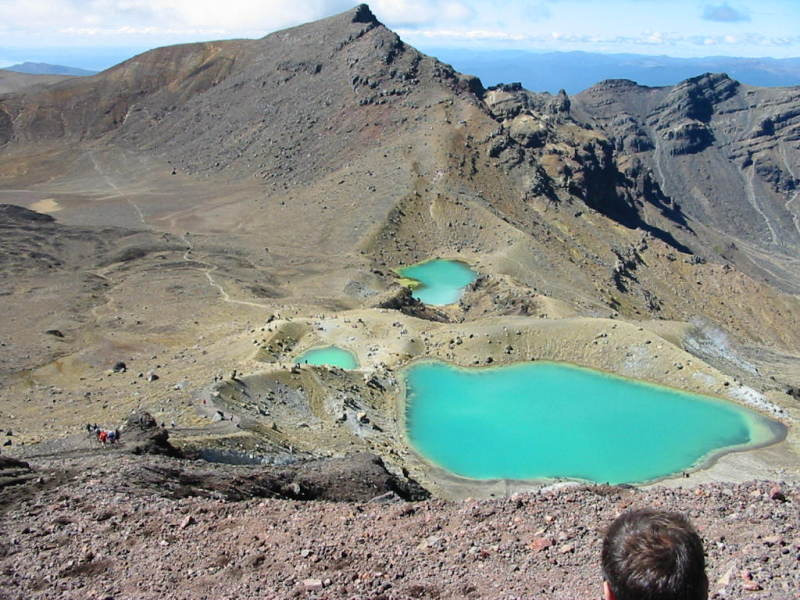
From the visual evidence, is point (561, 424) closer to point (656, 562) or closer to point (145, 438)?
point (145, 438)

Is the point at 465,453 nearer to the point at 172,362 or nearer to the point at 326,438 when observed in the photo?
the point at 326,438

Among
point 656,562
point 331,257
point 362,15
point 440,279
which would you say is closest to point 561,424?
point 656,562

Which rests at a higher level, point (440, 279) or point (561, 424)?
point (561, 424)

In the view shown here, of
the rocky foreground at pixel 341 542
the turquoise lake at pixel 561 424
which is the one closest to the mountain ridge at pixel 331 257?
the turquoise lake at pixel 561 424

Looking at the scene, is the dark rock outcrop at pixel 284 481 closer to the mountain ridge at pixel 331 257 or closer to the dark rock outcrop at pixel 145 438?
the dark rock outcrop at pixel 145 438

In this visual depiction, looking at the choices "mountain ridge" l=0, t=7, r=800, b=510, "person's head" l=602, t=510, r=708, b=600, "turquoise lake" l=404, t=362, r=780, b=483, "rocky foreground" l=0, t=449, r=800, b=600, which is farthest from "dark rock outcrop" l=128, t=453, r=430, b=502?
"person's head" l=602, t=510, r=708, b=600
